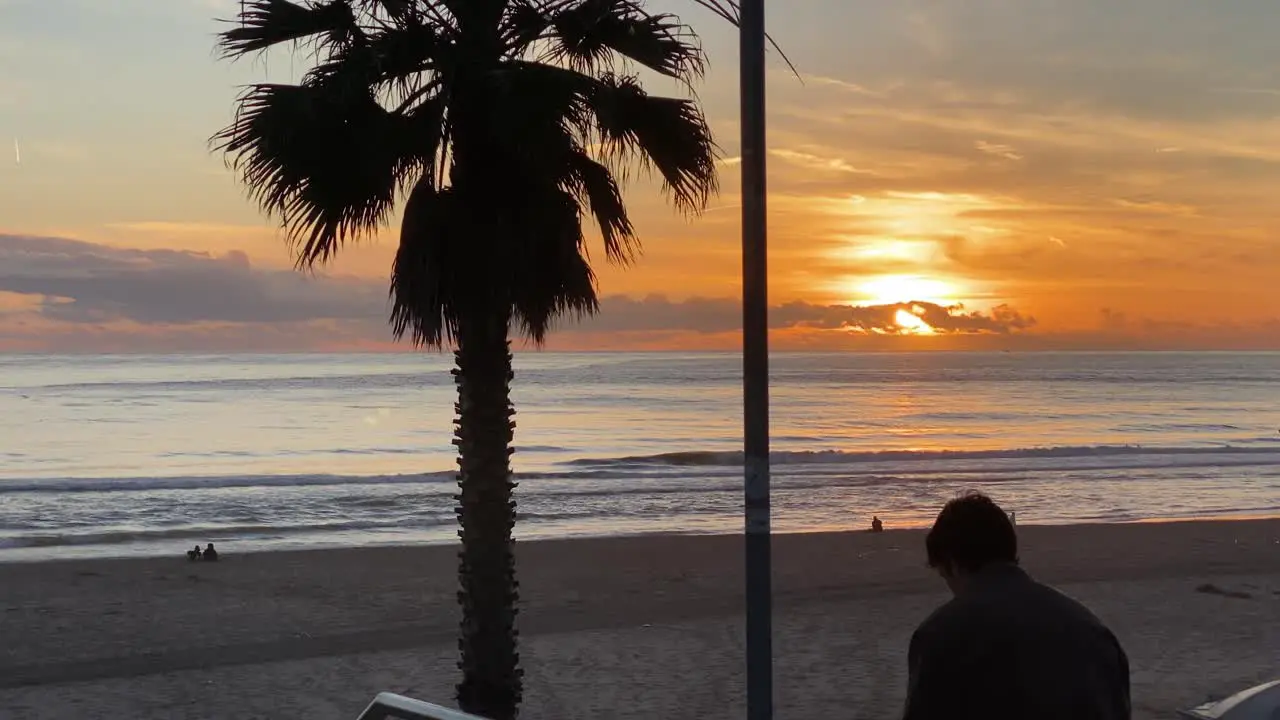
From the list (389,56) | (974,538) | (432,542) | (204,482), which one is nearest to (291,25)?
(389,56)

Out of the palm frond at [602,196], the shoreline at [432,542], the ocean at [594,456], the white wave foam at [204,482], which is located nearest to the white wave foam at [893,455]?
the ocean at [594,456]

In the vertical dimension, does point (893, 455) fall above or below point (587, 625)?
below

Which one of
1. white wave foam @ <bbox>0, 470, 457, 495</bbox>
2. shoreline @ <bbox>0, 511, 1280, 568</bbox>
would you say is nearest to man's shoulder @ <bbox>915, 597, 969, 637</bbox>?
shoreline @ <bbox>0, 511, 1280, 568</bbox>

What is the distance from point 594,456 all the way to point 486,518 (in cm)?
3473

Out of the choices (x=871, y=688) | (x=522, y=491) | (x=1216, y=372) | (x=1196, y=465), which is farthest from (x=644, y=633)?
(x=1216, y=372)

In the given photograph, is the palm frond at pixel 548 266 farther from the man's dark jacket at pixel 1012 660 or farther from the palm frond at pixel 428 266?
the man's dark jacket at pixel 1012 660

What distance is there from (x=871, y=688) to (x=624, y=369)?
3969 inches

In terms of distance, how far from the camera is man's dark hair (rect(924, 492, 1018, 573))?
2.89 meters

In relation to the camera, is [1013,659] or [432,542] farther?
[432,542]

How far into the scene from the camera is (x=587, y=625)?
42.7 feet

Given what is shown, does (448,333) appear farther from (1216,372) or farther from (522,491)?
(1216,372)

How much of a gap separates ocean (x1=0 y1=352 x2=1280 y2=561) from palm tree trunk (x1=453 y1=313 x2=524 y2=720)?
13.9 metres

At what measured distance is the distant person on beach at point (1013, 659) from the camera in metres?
2.74

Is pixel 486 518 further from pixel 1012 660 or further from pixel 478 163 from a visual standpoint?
pixel 1012 660
